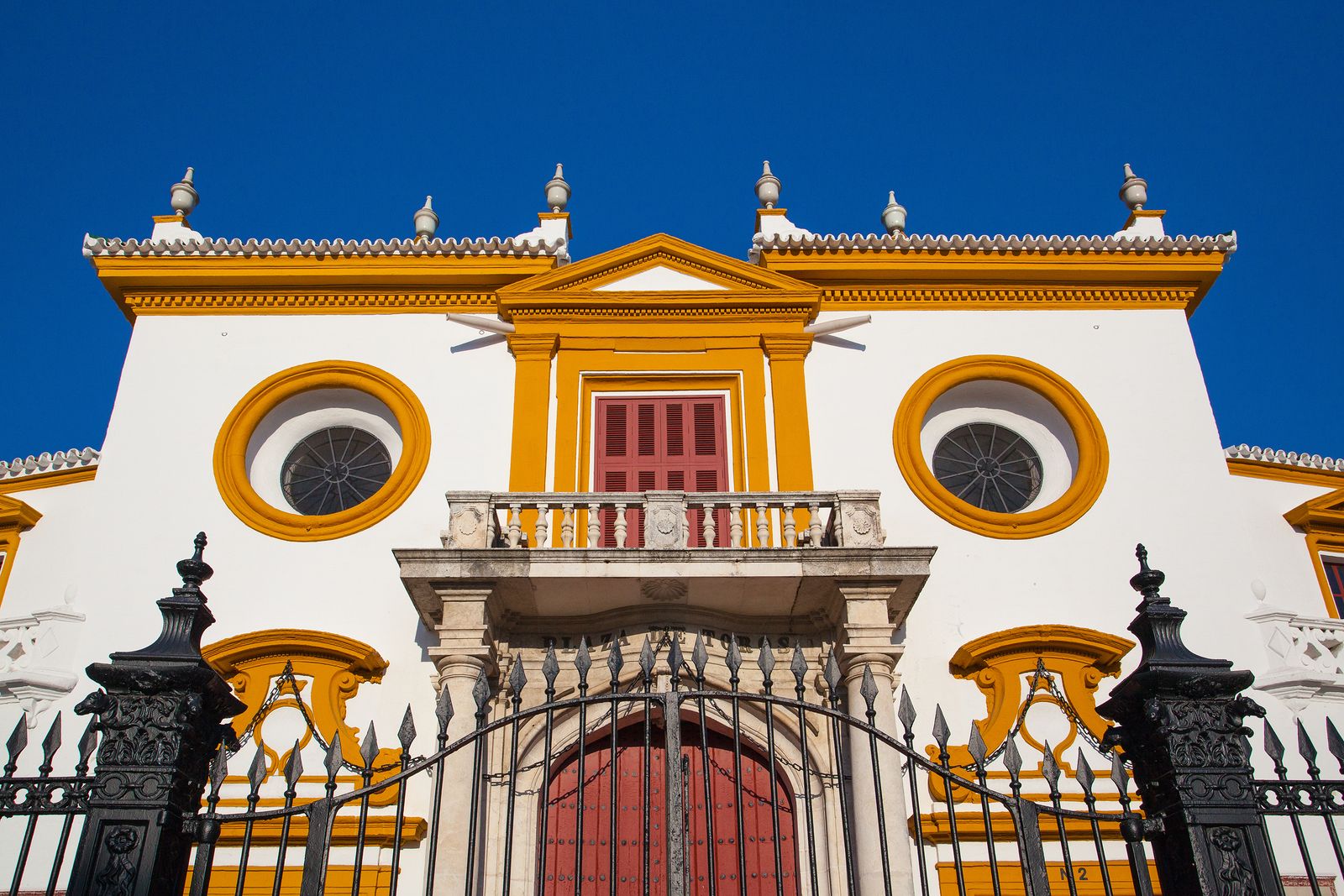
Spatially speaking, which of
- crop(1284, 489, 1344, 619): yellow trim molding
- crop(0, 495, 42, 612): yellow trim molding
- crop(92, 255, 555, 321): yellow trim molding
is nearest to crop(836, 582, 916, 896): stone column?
crop(1284, 489, 1344, 619): yellow trim molding

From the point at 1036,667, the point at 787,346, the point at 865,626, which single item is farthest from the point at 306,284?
the point at 1036,667

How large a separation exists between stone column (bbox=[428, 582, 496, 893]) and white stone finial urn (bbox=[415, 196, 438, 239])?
6.62m

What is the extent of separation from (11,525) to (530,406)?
6.00 meters

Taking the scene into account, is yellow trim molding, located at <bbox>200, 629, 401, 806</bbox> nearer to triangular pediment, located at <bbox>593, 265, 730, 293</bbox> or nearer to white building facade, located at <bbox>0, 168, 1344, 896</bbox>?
white building facade, located at <bbox>0, 168, 1344, 896</bbox>

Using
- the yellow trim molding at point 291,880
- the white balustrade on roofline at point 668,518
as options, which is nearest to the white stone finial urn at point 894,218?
the white balustrade on roofline at point 668,518

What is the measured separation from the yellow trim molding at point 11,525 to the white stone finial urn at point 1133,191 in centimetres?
1402

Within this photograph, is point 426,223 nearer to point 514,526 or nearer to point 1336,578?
point 514,526

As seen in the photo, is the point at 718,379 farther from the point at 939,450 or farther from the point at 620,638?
the point at 620,638

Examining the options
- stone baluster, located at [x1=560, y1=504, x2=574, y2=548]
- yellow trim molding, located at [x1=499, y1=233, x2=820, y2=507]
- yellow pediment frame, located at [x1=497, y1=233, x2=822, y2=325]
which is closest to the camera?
stone baluster, located at [x1=560, y1=504, x2=574, y2=548]

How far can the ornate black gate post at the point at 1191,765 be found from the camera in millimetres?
4828

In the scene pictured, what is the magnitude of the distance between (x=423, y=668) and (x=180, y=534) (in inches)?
128

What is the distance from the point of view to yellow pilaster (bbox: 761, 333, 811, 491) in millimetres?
12328

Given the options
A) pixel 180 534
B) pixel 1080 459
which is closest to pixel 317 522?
pixel 180 534

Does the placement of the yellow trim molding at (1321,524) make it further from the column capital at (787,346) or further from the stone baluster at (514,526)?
the stone baluster at (514,526)
